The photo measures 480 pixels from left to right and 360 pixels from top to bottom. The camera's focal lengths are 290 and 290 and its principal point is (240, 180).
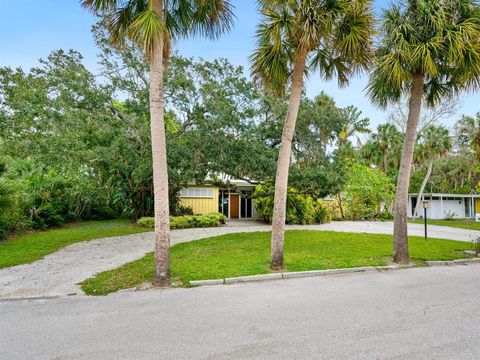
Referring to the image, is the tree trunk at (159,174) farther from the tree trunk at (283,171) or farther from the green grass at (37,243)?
the green grass at (37,243)

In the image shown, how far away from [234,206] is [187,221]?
766cm

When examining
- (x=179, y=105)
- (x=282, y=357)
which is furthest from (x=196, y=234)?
(x=282, y=357)

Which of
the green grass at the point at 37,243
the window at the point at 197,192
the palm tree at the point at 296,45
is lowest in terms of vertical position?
the green grass at the point at 37,243

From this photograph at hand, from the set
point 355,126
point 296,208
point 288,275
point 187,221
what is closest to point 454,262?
point 288,275

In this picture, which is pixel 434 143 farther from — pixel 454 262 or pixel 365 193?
pixel 454 262

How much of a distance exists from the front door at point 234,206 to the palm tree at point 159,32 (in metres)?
15.6

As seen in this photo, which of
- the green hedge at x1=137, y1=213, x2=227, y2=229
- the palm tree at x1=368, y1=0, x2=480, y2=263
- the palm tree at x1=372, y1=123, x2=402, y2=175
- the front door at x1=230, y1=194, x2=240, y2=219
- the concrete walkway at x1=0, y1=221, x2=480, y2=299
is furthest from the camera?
the palm tree at x1=372, y1=123, x2=402, y2=175

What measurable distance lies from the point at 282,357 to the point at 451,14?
30.2ft

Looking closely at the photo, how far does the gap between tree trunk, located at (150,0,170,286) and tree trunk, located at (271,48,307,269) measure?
2.63 m

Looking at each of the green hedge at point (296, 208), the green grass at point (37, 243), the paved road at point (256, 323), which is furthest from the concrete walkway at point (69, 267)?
the green hedge at point (296, 208)

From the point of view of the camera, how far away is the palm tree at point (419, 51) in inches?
288

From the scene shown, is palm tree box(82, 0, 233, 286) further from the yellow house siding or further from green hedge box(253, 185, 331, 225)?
the yellow house siding

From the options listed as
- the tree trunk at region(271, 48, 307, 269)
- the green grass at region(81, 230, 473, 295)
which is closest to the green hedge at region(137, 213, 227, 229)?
the green grass at region(81, 230, 473, 295)

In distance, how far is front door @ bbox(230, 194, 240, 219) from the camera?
2227 centimetres
